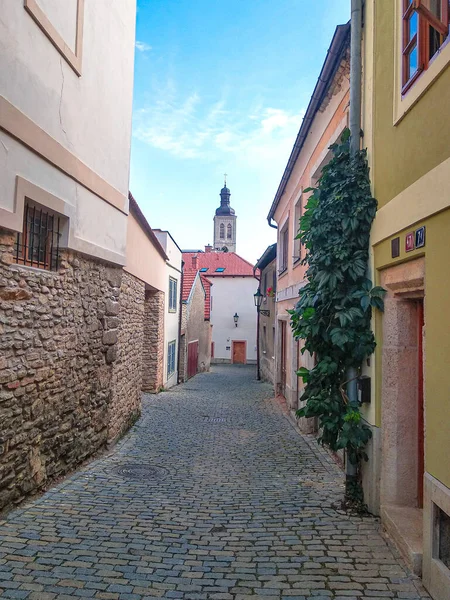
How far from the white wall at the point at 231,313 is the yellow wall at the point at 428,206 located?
A: 35722 millimetres

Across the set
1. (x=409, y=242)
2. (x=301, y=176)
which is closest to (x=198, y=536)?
(x=409, y=242)

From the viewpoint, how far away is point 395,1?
4613 millimetres

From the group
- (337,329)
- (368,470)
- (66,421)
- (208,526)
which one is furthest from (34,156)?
(368,470)

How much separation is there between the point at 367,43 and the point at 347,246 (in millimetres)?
2254

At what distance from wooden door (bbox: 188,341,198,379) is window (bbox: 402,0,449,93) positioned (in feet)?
64.6

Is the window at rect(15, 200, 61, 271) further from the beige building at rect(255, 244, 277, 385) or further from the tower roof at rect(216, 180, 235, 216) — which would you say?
the tower roof at rect(216, 180, 235, 216)

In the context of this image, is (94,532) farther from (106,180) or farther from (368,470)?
(106,180)

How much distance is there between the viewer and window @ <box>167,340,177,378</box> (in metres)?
18.2

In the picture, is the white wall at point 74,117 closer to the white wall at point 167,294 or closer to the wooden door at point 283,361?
the wooden door at point 283,361

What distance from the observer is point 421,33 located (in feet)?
13.0

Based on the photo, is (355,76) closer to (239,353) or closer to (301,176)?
(301,176)

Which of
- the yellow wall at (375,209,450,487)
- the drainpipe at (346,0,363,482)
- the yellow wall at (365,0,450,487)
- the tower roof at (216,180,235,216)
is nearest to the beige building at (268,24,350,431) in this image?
the drainpipe at (346,0,363,482)

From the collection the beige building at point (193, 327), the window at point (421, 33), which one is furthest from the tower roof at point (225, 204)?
the window at point (421, 33)

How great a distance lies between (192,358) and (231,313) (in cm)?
1660
